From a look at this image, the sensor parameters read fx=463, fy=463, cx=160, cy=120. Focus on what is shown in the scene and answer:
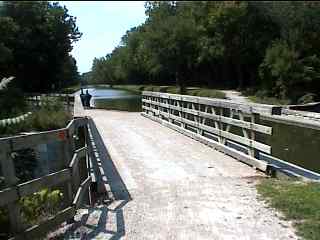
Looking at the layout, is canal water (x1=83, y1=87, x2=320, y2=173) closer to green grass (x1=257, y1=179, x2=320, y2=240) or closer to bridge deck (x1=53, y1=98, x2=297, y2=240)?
bridge deck (x1=53, y1=98, x2=297, y2=240)

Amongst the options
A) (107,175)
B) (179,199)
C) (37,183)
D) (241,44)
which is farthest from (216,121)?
(241,44)

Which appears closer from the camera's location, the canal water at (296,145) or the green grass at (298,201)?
the green grass at (298,201)

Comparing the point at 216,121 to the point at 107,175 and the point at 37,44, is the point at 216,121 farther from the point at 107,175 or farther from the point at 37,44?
the point at 37,44

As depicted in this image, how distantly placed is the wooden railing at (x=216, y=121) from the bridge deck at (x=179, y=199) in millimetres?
292

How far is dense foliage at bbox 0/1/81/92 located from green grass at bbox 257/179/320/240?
38.9 m

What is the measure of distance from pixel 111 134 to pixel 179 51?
45046 mm

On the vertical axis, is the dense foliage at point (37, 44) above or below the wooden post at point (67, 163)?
above

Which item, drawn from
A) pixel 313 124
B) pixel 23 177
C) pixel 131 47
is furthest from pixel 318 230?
pixel 131 47

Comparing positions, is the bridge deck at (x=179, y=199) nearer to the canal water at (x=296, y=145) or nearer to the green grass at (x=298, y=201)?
the green grass at (x=298, y=201)

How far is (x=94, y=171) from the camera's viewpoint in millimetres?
8328

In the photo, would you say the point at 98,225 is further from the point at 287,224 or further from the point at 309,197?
the point at 309,197

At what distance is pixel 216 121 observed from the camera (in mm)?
10359

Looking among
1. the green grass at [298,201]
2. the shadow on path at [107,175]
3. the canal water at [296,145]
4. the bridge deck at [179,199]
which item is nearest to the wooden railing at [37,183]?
the bridge deck at [179,199]

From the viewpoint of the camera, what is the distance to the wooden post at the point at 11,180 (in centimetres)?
430
